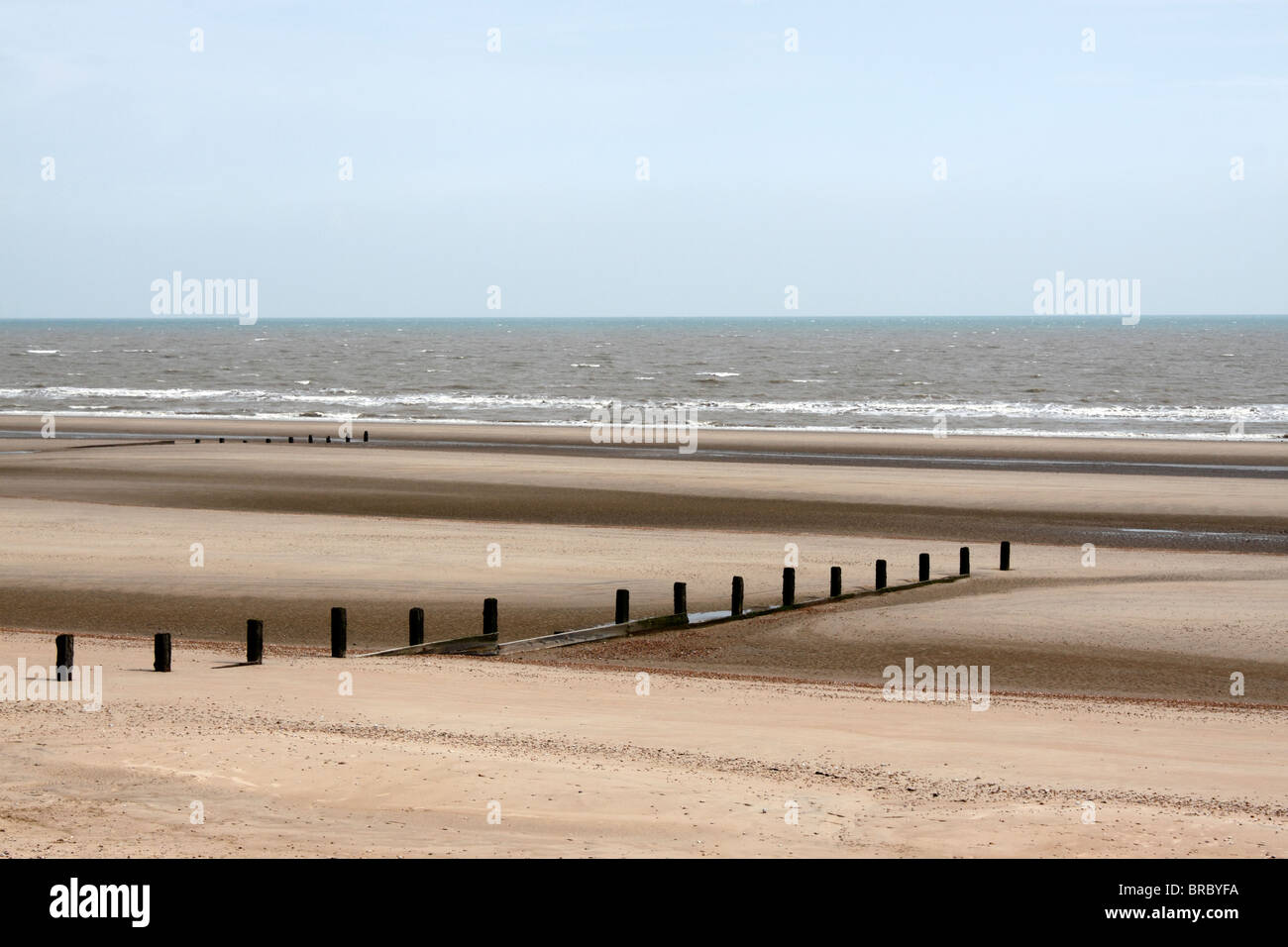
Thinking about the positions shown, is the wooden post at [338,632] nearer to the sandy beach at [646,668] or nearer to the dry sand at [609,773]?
the sandy beach at [646,668]

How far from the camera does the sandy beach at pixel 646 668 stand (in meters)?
9.74

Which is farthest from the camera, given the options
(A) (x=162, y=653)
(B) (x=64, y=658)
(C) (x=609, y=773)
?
(A) (x=162, y=653)

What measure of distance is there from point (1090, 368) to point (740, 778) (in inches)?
4314

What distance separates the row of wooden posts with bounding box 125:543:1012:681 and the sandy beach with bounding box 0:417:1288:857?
0.38 m

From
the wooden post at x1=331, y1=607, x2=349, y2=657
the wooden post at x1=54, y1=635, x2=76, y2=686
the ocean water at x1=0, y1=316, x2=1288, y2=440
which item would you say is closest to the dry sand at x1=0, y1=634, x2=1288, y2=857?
the wooden post at x1=54, y1=635, x2=76, y2=686

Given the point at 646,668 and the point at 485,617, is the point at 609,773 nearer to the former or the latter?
the point at 646,668

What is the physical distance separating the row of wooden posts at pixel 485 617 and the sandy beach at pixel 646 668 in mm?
381

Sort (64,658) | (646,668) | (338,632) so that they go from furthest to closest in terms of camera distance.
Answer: (646,668) < (338,632) < (64,658)

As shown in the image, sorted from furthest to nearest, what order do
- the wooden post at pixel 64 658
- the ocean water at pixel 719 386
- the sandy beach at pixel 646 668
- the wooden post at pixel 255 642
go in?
the ocean water at pixel 719 386
the wooden post at pixel 255 642
the wooden post at pixel 64 658
the sandy beach at pixel 646 668

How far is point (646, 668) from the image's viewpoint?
17500 mm

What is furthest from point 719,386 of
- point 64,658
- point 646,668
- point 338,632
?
point 64,658

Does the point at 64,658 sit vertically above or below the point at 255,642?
above

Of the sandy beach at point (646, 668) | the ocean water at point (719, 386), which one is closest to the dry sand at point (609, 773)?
the sandy beach at point (646, 668)

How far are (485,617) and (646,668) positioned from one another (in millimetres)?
2289
